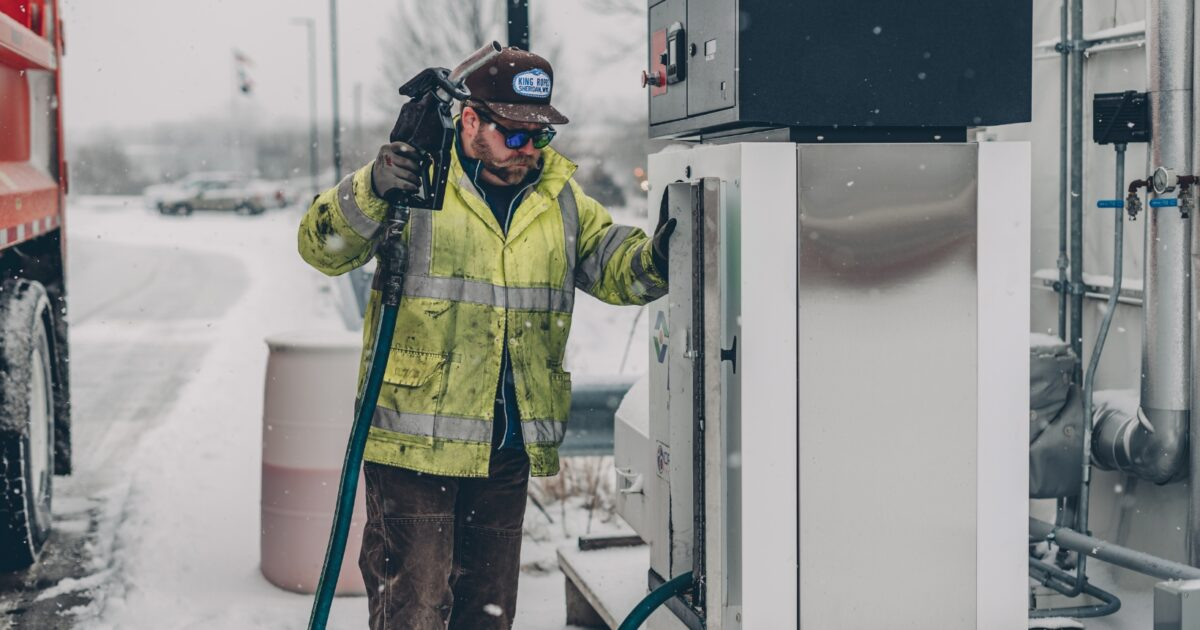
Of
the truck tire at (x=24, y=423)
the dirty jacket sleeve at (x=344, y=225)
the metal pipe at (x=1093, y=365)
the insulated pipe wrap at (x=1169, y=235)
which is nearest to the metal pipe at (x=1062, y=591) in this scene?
the metal pipe at (x=1093, y=365)

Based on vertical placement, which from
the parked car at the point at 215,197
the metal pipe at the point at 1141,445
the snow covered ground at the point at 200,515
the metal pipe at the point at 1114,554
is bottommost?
the snow covered ground at the point at 200,515

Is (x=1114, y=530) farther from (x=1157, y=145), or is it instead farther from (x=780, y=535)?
(x=780, y=535)

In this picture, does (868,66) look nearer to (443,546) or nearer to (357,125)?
(443,546)

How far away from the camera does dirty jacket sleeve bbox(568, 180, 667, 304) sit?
3.87m

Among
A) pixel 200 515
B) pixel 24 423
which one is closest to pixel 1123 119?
pixel 24 423

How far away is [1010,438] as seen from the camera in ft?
11.7

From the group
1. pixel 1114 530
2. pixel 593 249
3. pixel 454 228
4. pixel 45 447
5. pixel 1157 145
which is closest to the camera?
pixel 454 228

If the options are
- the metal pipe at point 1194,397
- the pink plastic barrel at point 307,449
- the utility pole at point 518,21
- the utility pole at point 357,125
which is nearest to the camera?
the metal pipe at point 1194,397

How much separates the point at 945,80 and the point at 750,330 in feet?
2.61

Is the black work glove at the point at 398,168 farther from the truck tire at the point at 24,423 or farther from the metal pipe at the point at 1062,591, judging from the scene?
the truck tire at the point at 24,423

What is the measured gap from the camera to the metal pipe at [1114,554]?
3.93 metres

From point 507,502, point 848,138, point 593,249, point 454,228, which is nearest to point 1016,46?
point 848,138

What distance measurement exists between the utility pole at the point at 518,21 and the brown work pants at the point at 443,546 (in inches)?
89.9

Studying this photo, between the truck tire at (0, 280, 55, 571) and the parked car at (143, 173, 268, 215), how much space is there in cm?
4606
